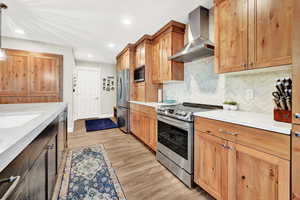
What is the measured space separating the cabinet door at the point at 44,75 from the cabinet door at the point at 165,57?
2991mm

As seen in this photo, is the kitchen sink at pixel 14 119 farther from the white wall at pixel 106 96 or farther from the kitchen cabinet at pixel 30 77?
the white wall at pixel 106 96

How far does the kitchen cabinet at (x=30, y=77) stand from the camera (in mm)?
3402

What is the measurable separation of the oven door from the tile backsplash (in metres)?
0.79

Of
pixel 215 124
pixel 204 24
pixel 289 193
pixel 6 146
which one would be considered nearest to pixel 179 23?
pixel 204 24

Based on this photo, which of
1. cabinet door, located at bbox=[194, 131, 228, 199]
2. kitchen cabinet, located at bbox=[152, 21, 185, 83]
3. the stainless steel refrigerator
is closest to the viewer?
cabinet door, located at bbox=[194, 131, 228, 199]

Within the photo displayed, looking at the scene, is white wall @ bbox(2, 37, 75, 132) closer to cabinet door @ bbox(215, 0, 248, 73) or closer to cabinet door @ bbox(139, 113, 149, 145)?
cabinet door @ bbox(139, 113, 149, 145)

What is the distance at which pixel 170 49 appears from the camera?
2.65m

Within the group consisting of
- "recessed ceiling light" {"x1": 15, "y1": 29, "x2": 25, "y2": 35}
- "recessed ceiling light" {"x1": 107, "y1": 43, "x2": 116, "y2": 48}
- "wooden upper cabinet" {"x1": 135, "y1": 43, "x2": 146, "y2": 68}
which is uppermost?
"recessed ceiling light" {"x1": 107, "y1": 43, "x2": 116, "y2": 48}

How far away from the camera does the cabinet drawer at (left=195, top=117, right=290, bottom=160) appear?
927mm

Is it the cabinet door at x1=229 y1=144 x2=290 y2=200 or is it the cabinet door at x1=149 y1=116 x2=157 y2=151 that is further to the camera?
the cabinet door at x1=149 y1=116 x2=157 y2=151

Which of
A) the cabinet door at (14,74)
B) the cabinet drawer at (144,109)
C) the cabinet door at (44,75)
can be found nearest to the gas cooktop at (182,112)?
the cabinet drawer at (144,109)

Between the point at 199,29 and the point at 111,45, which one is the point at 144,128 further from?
the point at 111,45

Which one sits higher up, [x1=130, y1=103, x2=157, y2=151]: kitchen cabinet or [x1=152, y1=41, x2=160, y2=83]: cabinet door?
[x1=152, y1=41, x2=160, y2=83]: cabinet door

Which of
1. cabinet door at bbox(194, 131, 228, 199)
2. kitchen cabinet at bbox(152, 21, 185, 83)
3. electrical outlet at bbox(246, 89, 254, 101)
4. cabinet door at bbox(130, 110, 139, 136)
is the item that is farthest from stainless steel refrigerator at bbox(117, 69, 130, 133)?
electrical outlet at bbox(246, 89, 254, 101)
